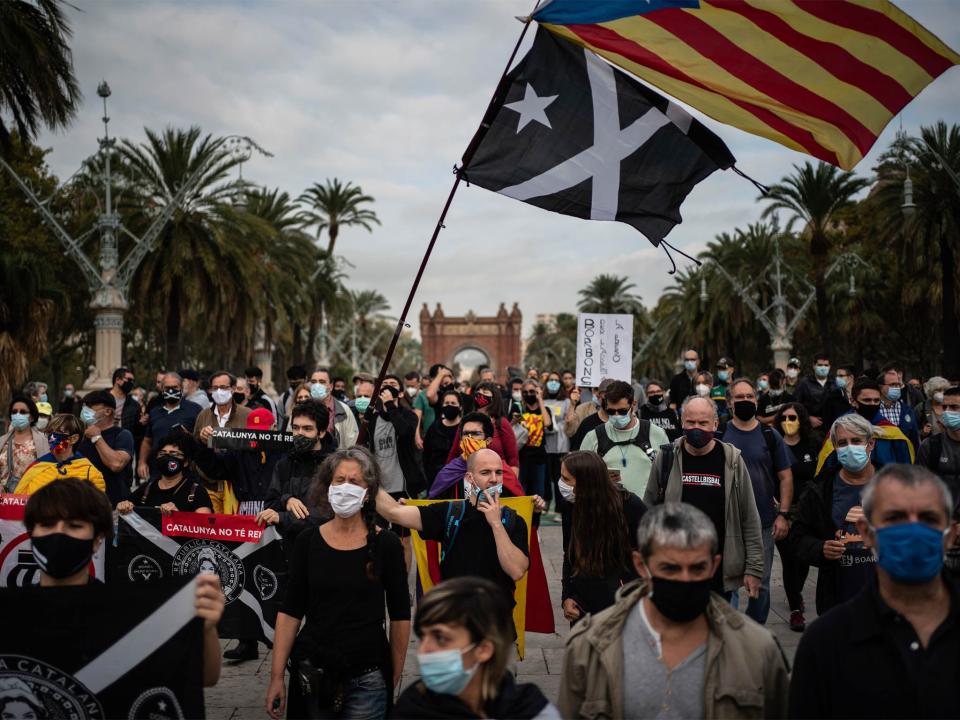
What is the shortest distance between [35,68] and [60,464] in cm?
1224

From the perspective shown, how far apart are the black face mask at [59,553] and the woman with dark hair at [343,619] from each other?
93 cm

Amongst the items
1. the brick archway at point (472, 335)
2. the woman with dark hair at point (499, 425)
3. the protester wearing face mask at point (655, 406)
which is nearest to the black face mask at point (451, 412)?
the woman with dark hair at point (499, 425)

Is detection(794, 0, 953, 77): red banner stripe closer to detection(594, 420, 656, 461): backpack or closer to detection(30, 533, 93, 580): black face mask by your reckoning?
detection(594, 420, 656, 461): backpack

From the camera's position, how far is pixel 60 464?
6.36 m

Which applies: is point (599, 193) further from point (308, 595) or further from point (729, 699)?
point (729, 699)

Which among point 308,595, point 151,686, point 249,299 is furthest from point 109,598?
point 249,299

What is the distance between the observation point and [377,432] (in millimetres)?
9086

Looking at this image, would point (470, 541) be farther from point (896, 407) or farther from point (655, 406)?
point (655, 406)

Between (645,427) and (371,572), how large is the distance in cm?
330

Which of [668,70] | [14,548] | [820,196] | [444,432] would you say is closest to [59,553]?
[14,548]

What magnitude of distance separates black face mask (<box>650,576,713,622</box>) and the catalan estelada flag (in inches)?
149

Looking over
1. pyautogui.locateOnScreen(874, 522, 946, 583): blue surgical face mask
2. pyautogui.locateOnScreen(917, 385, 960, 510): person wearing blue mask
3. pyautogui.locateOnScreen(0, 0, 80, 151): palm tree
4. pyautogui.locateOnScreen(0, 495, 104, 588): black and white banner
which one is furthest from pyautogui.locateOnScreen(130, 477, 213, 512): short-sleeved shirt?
pyautogui.locateOnScreen(0, 0, 80, 151): palm tree

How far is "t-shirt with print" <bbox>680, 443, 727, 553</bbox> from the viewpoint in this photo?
5359mm

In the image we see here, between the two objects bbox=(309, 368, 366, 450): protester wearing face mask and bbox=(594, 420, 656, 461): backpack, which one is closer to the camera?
bbox=(594, 420, 656, 461): backpack
